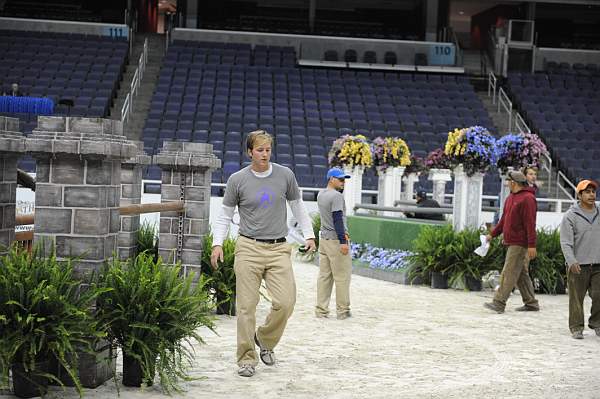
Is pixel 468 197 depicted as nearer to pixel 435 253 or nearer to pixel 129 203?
pixel 435 253

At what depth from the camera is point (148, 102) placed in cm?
2894

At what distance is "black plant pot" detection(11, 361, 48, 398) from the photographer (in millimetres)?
5160

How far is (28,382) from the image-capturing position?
5.23 metres

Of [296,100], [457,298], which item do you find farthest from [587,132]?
[457,298]

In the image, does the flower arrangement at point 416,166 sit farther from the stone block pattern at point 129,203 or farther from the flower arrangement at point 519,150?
the stone block pattern at point 129,203

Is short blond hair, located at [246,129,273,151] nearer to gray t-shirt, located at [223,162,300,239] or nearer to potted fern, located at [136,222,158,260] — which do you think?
gray t-shirt, located at [223,162,300,239]

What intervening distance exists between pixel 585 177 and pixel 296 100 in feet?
29.3

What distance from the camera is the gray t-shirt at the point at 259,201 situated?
6.53m

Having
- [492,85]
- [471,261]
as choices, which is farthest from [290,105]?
[471,261]

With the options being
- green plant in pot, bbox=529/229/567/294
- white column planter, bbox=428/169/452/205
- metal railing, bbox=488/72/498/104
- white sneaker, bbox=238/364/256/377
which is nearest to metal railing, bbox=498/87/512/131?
metal railing, bbox=488/72/498/104

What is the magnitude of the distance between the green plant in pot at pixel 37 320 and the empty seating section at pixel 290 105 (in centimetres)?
1635

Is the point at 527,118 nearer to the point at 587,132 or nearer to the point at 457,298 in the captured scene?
the point at 587,132

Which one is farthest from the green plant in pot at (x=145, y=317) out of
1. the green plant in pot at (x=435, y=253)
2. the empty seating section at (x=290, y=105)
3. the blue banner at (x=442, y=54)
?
the blue banner at (x=442, y=54)

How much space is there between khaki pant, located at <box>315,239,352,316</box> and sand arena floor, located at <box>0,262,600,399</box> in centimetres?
18
